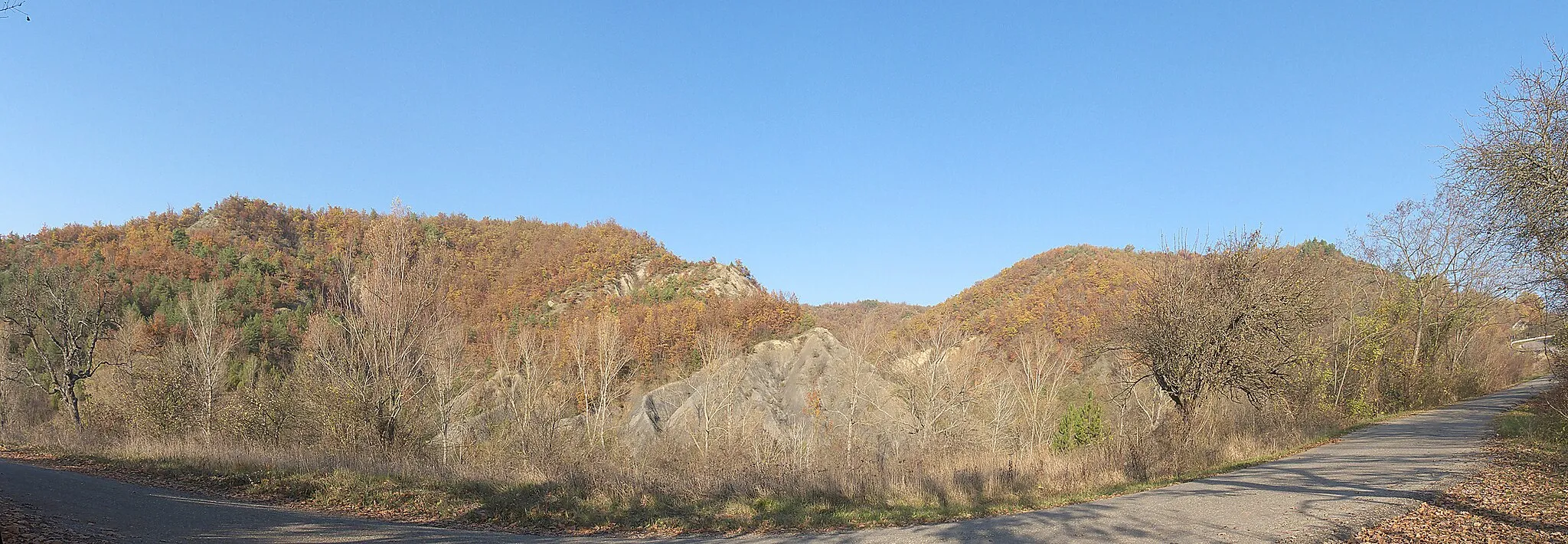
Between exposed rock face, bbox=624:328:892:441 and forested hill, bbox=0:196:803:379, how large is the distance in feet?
13.4

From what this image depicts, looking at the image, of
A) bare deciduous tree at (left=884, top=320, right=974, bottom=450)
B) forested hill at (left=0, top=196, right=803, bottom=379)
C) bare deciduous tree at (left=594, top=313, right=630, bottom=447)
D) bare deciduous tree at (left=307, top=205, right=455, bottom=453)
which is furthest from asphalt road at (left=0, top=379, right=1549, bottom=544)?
forested hill at (left=0, top=196, right=803, bottom=379)

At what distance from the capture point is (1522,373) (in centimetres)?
4994

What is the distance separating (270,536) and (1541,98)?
2107cm

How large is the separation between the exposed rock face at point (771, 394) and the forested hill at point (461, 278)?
409 cm

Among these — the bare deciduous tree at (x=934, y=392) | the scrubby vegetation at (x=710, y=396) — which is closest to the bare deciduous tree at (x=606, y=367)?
the scrubby vegetation at (x=710, y=396)

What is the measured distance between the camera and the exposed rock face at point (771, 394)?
1303 inches

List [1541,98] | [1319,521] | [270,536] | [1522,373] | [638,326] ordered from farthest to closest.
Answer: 1. [1522,373]
2. [638,326]
3. [1541,98]
4. [270,536]
5. [1319,521]

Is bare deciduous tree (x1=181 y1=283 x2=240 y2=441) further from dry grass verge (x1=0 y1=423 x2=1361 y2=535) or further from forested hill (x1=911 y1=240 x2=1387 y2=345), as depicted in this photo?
forested hill (x1=911 y1=240 x2=1387 y2=345)

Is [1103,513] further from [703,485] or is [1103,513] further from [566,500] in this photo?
[566,500]

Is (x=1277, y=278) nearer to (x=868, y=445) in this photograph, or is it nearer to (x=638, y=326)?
(x=868, y=445)

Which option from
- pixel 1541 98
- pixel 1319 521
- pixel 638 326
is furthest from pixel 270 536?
pixel 638 326

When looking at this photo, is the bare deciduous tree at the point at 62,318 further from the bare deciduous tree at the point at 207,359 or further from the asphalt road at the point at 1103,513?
the asphalt road at the point at 1103,513

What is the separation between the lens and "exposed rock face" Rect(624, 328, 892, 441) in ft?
109

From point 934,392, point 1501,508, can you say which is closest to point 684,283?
point 934,392
